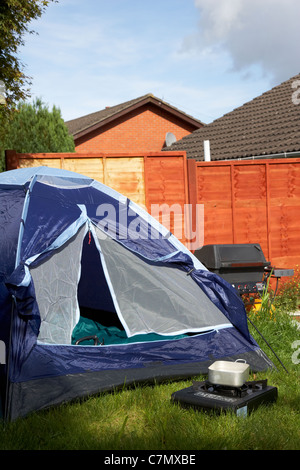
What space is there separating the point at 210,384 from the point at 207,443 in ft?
1.97

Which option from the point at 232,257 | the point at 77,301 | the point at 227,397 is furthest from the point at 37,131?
the point at 227,397

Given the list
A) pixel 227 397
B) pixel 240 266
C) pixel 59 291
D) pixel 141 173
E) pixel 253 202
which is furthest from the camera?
pixel 253 202

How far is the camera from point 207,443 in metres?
3.01

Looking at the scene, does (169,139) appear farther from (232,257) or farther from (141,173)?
(232,257)

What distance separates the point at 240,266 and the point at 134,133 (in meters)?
15.0

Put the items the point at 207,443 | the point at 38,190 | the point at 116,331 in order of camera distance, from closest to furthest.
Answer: the point at 207,443
the point at 38,190
the point at 116,331

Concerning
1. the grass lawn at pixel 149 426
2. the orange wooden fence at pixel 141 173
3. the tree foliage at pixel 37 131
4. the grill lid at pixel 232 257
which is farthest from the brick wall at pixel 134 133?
the grass lawn at pixel 149 426

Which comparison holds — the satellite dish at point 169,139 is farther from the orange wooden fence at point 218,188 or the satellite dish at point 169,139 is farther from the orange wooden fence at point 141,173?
the orange wooden fence at point 141,173

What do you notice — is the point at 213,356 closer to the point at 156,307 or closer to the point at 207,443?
the point at 156,307

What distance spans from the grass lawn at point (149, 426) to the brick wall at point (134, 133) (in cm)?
1645

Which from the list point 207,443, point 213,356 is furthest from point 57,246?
point 207,443

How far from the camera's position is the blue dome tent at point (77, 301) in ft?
11.7

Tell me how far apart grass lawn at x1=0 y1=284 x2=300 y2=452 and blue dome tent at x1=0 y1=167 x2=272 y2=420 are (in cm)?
13

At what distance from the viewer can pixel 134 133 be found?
20.0 meters
